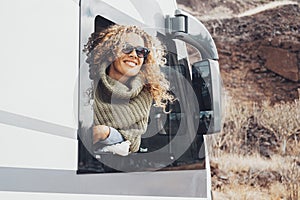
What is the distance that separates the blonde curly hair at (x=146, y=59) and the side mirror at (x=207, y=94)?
7.2 inches

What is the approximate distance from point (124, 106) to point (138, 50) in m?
0.22

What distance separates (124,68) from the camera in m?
1.47

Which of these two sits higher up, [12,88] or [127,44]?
[127,44]

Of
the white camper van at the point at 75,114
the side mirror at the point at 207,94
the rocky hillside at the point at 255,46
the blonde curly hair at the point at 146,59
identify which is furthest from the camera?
the rocky hillside at the point at 255,46

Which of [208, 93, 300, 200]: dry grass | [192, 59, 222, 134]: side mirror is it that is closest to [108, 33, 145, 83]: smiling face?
[192, 59, 222, 134]: side mirror

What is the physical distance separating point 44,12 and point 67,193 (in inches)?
17.3

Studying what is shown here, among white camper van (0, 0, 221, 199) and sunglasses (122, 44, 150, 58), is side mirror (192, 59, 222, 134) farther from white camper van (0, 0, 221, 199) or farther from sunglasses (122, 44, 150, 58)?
sunglasses (122, 44, 150, 58)

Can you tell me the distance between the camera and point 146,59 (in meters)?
1.57

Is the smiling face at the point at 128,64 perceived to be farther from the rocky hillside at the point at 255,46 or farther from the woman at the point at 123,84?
the rocky hillside at the point at 255,46

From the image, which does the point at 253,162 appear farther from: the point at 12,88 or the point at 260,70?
the point at 12,88

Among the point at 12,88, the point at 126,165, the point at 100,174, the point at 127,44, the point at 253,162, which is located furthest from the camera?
the point at 253,162

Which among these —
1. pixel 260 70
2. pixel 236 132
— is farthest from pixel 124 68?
pixel 260 70

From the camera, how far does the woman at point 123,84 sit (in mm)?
1353

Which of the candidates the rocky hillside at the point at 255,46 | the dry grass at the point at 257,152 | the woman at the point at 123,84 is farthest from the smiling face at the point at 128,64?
the rocky hillside at the point at 255,46
